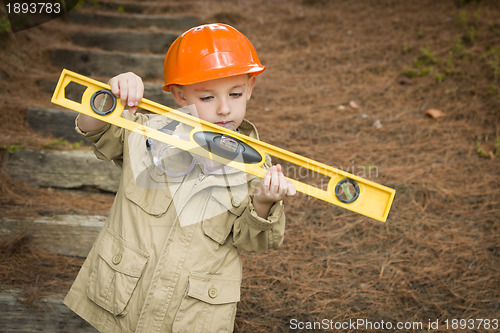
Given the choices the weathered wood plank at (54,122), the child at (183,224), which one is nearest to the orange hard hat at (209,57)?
the child at (183,224)

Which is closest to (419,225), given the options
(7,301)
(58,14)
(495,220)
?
(495,220)

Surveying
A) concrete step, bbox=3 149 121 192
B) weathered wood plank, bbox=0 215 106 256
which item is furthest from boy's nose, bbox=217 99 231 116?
concrete step, bbox=3 149 121 192

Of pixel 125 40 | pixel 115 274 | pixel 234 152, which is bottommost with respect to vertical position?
pixel 115 274

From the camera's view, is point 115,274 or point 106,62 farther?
point 106,62

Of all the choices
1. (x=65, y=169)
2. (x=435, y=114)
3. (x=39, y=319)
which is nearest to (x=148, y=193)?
(x=39, y=319)

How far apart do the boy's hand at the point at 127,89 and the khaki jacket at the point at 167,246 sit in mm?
207

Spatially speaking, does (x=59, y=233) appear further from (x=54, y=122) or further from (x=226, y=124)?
(x=226, y=124)

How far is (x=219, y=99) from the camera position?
5.49ft

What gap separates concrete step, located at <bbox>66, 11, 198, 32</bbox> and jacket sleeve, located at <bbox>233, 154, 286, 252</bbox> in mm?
4619

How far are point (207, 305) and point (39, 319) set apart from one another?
1.09 m

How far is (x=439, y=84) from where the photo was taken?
4.57 metres

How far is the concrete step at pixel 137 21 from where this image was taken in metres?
5.61

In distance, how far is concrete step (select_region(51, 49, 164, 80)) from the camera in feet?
15.3

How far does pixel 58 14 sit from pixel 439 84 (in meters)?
5.20
